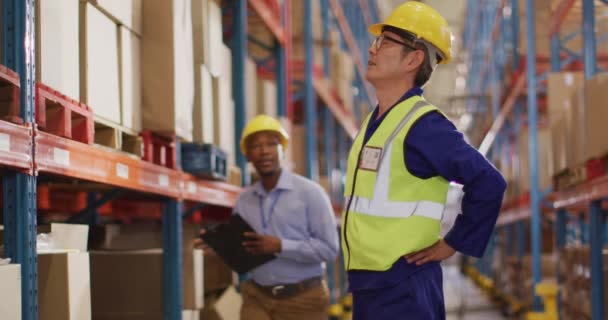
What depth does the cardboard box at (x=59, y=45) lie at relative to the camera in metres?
3.22

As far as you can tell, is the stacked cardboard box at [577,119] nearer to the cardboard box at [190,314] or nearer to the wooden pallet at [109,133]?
the cardboard box at [190,314]

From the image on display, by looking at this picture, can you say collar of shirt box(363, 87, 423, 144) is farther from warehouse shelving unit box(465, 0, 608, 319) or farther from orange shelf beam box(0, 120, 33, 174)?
warehouse shelving unit box(465, 0, 608, 319)

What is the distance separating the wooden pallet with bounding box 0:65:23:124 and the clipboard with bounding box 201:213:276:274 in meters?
2.05

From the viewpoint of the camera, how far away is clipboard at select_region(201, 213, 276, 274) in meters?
4.82

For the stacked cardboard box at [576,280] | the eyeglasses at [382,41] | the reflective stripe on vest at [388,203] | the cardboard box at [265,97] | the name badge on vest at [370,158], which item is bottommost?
the stacked cardboard box at [576,280]

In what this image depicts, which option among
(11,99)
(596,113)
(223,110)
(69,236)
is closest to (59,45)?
(11,99)

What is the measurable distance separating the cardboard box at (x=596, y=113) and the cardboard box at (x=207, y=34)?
8.13 feet

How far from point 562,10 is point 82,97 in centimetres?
676

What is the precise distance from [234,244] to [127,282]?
64 cm

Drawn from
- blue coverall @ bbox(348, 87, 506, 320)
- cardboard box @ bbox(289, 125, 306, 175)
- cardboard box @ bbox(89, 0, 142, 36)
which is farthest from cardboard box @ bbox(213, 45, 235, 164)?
cardboard box @ bbox(289, 125, 306, 175)

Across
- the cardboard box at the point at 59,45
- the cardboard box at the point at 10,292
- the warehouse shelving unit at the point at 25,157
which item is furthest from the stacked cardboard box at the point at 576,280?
the cardboard box at the point at 10,292

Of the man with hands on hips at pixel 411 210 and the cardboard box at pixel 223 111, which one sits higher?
the cardboard box at pixel 223 111

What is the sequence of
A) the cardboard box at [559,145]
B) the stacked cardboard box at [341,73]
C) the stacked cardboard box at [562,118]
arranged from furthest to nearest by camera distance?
the stacked cardboard box at [341,73]
the cardboard box at [559,145]
the stacked cardboard box at [562,118]

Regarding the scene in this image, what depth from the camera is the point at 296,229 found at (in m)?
4.88
